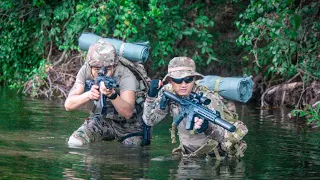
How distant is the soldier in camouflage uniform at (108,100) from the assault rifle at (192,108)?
2.35 ft

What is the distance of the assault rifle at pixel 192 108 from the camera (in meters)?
8.88

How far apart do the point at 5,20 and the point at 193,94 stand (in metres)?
12.1

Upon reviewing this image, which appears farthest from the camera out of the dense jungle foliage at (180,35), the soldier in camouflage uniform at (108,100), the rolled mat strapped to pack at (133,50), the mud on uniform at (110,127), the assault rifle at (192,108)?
the dense jungle foliage at (180,35)

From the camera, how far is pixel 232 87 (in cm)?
945

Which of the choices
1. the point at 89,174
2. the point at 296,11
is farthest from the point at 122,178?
the point at 296,11

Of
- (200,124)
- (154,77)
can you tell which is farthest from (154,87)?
(154,77)

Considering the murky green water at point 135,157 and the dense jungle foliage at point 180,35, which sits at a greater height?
the dense jungle foliage at point 180,35

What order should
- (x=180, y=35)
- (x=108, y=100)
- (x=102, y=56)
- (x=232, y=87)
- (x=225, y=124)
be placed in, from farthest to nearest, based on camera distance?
(x=180, y=35) → (x=108, y=100) → (x=102, y=56) → (x=232, y=87) → (x=225, y=124)

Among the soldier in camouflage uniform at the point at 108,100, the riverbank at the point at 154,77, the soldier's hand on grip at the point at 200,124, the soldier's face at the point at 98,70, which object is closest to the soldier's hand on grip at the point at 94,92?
the soldier in camouflage uniform at the point at 108,100

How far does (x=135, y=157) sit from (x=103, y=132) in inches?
41.8

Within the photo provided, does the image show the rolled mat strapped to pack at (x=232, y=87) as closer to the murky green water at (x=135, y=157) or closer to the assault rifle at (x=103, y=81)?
the murky green water at (x=135, y=157)

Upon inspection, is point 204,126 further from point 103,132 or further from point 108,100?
point 103,132

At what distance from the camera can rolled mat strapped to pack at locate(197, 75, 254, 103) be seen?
945 centimetres

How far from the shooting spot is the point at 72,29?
58.2ft
